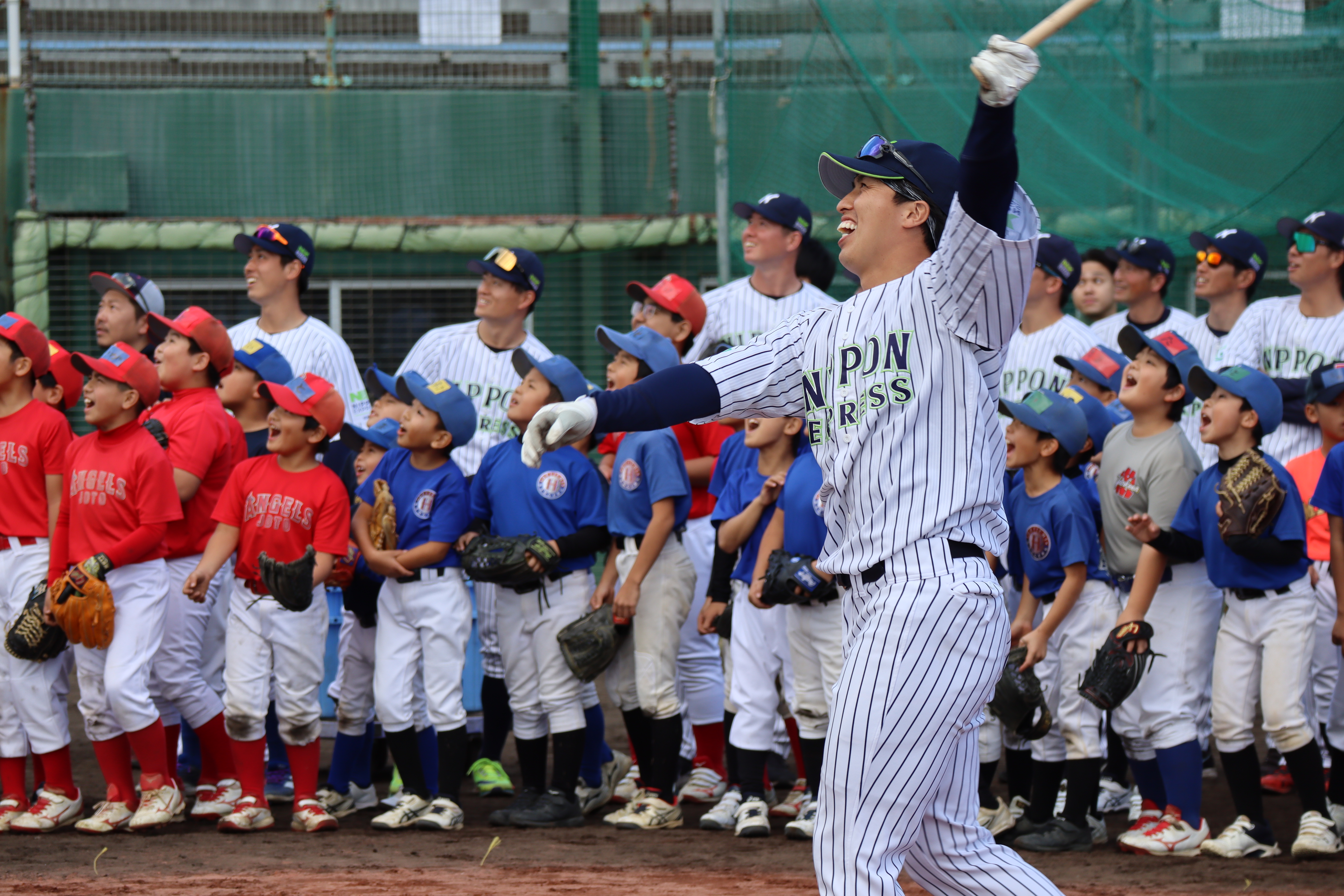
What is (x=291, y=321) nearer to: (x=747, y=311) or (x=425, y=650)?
(x=425, y=650)

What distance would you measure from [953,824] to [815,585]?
1.88 m

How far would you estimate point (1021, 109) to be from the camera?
24.2 ft

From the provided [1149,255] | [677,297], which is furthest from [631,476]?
[1149,255]

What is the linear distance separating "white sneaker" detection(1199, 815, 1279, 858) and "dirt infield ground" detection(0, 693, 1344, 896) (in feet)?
0.12

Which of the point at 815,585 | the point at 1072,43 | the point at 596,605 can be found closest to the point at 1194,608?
the point at 815,585

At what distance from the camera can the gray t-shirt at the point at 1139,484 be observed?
4691 mm

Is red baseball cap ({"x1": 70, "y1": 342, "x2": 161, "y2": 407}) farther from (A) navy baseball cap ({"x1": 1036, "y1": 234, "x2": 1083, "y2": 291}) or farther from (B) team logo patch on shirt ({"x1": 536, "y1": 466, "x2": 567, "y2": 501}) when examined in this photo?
Answer: (A) navy baseball cap ({"x1": 1036, "y1": 234, "x2": 1083, "y2": 291})

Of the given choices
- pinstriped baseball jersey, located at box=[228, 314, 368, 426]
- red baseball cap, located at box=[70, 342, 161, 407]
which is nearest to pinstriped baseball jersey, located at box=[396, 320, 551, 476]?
pinstriped baseball jersey, located at box=[228, 314, 368, 426]

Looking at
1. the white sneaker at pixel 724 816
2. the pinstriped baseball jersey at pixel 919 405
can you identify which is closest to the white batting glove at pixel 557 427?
the pinstriped baseball jersey at pixel 919 405

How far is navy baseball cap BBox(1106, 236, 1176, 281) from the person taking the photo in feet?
20.7

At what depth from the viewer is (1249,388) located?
450cm

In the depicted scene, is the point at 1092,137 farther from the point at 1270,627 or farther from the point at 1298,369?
the point at 1270,627

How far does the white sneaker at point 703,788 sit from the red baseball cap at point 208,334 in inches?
91.5

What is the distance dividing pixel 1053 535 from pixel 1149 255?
2.20 meters
